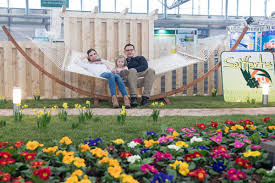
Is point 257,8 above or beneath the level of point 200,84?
above

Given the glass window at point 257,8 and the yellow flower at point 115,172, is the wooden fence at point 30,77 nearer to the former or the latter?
the yellow flower at point 115,172

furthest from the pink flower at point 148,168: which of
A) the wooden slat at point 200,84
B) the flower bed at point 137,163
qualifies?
the wooden slat at point 200,84

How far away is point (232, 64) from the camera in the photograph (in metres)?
4.21

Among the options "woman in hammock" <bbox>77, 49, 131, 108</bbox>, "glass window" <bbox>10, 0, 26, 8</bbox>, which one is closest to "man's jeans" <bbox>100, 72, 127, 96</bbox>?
"woman in hammock" <bbox>77, 49, 131, 108</bbox>

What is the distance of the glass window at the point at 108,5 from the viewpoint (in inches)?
501

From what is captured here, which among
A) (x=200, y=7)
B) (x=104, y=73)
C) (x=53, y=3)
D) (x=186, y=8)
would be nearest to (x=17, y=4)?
(x=53, y=3)

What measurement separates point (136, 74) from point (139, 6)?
9.70m

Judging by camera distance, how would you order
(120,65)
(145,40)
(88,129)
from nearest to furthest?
(88,129) < (120,65) < (145,40)

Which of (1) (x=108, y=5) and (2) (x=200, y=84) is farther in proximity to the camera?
(1) (x=108, y=5)

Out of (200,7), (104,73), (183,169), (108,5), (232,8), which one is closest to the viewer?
(183,169)

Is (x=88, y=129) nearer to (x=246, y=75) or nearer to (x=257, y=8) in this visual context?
(x=246, y=75)

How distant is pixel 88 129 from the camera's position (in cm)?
211

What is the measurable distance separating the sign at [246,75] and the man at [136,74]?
109 centimetres

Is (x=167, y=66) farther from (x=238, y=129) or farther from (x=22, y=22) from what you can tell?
(x=22, y=22)
